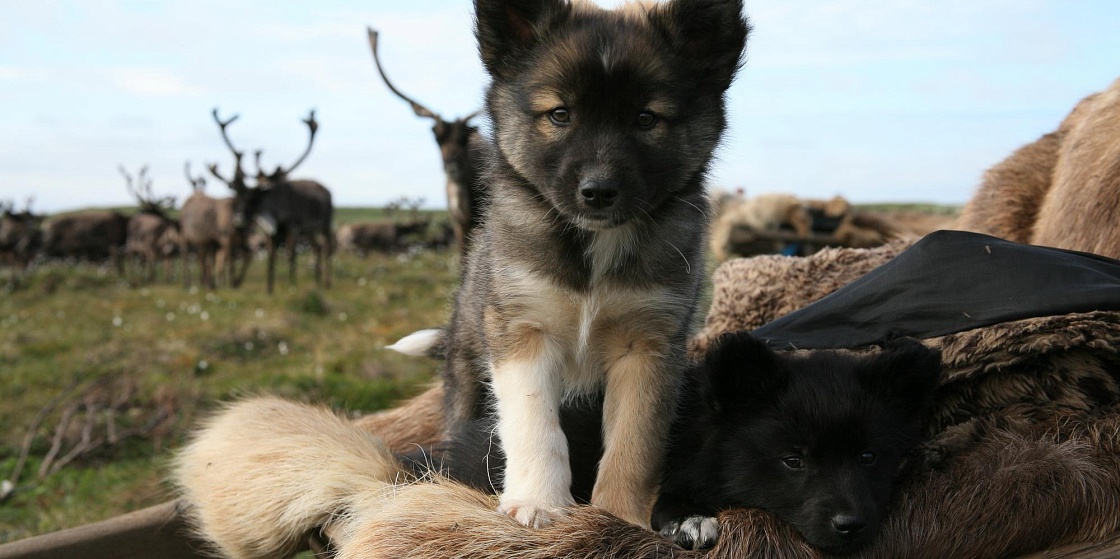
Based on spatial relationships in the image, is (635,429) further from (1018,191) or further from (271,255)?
(271,255)

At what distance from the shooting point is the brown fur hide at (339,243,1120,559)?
2230mm

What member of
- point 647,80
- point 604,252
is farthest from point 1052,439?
point 647,80

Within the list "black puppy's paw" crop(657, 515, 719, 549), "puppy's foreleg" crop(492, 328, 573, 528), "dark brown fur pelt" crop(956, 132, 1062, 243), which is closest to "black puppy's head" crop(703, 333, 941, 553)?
"black puppy's paw" crop(657, 515, 719, 549)

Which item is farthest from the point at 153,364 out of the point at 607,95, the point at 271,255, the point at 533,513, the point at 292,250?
the point at 607,95

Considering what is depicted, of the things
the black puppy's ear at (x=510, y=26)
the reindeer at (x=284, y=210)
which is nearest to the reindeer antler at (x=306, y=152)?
the reindeer at (x=284, y=210)

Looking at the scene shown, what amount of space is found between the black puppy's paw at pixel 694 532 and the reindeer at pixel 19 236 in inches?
961

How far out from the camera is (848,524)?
6.99 feet

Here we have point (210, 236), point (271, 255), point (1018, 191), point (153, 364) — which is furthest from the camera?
point (210, 236)

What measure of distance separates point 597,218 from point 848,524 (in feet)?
3.56

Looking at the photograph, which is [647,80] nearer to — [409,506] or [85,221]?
[409,506]

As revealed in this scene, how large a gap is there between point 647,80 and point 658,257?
59cm

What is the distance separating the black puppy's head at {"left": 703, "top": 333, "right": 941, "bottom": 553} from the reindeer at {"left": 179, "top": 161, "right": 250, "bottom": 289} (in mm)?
17346

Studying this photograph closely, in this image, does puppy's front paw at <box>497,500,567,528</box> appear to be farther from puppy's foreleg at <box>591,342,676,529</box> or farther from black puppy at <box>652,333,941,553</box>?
black puppy at <box>652,333,941,553</box>

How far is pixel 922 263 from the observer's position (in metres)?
3.06
